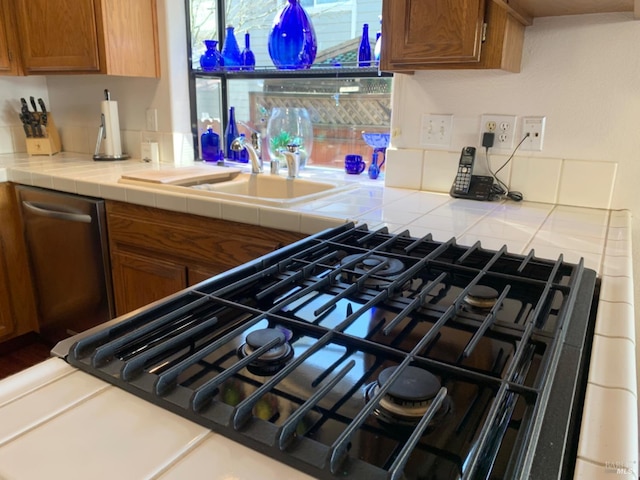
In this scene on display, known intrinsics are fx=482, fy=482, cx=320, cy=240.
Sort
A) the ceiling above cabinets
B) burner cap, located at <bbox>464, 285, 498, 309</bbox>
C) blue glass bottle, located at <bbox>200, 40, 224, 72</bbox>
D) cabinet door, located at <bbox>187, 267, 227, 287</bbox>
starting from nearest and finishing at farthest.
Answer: burner cap, located at <bbox>464, 285, 498, 309</bbox> → the ceiling above cabinets → cabinet door, located at <bbox>187, 267, 227, 287</bbox> → blue glass bottle, located at <bbox>200, 40, 224, 72</bbox>

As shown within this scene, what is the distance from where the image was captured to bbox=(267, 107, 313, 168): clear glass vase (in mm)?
2203

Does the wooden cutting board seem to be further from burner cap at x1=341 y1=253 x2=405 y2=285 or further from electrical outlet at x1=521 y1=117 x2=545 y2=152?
electrical outlet at x1=521 y1=117 x2=545 y2=152

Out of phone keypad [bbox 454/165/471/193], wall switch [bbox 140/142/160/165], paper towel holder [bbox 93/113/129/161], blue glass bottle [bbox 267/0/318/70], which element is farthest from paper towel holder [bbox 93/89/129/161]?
phone keypad [bbox 454/165/471/193]

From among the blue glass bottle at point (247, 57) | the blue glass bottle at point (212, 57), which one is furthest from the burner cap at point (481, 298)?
the blue glass bottle at point (212, 57)

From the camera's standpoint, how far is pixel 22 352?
7.54ft

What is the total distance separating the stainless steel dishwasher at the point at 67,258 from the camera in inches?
74.5

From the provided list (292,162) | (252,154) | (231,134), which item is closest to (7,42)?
(231,134)

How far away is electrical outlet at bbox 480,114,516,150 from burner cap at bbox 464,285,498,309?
3.15 ft

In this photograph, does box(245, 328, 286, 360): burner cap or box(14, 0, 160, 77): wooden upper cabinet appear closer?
box(245, 328, 286, 360): burner cap

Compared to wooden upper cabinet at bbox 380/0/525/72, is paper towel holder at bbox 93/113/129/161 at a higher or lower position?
lower

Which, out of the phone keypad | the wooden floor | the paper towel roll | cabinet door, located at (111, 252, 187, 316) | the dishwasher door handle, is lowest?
the wooden floor

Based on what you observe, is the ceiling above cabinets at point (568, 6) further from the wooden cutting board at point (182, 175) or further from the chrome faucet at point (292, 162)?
the wooden cutting board at point (182, 175)

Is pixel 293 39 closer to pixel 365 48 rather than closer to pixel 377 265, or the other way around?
pixel 365 48

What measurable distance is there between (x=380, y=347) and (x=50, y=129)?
264 centimetres
